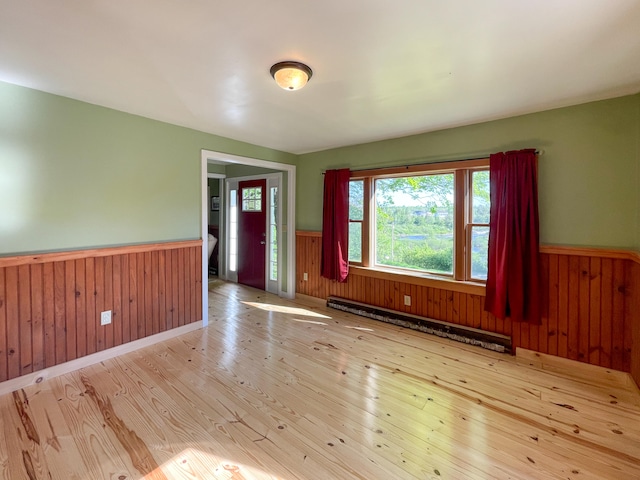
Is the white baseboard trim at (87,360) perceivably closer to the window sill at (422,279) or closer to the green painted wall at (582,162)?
the window sill at (422,279)

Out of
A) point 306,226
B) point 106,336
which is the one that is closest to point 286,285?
point 306,226

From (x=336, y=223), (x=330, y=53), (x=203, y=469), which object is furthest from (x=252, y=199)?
(x=203, y=469)

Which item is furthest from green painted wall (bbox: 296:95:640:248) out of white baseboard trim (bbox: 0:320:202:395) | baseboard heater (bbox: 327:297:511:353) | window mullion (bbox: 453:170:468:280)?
white baseboard trim (bbox: 0:320:202:395)

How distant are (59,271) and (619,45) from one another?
4.16 m

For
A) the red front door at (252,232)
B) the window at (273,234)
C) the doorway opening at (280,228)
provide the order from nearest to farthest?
the doorway opening at (280,228), the window at (273,234), the red front door at (252,232)

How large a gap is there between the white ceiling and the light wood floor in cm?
229

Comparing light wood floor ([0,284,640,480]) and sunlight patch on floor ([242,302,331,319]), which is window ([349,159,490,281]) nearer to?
sunlight patch on floor ([242,302,331,319])

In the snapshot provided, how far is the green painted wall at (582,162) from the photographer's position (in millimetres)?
2277

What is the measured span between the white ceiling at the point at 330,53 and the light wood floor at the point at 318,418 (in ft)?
7.51

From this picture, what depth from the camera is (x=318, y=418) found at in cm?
189

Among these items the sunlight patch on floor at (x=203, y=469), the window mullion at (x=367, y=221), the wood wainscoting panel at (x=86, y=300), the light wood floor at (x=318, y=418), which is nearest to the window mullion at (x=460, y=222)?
the light wood floor at (x=318, y=418)

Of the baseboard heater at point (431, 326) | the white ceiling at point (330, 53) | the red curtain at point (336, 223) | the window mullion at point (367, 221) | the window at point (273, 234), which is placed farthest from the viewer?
the window at point (273, 234)

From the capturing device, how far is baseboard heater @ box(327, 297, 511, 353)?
286 centimetres

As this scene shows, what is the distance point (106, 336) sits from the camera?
2664 mm
